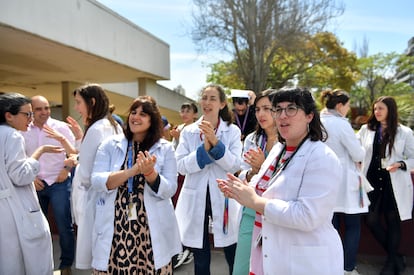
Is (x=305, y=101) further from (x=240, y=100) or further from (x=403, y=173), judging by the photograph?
(x=403, y=173)

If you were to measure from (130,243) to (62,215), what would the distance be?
1.81m

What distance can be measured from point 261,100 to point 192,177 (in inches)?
36.7

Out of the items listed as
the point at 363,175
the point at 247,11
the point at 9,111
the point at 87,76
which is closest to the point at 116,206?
the point at 9,111

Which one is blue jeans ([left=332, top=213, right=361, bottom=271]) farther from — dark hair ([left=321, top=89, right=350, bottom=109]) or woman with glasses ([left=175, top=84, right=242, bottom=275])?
woman with glasses ([left=175, top=84, right=242, bottom=275])

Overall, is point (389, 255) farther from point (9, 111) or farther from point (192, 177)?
point (9, 111)

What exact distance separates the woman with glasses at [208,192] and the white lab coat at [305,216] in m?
1.23

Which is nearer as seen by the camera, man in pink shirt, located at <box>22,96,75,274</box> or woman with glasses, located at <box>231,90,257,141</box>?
man in pink shirt, located at <box>22,96,75,274</box>

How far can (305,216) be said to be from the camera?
73.3 inches

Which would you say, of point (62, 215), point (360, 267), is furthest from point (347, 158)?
point (62, 215)

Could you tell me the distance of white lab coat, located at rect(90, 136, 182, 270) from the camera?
9.08ft

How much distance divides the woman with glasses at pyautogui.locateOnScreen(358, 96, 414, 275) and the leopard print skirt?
108 inches

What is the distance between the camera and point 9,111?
309cm

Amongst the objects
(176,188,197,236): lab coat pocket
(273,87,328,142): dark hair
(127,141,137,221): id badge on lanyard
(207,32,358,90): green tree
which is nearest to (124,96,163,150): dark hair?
(127,141,137,221): id badge on lanyard

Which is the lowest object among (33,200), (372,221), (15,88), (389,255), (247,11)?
(389,255)
